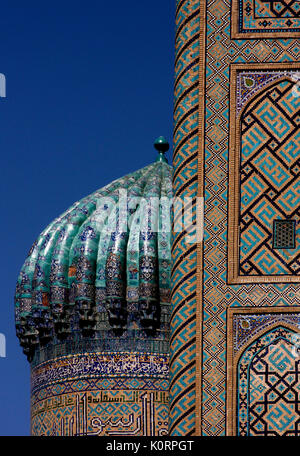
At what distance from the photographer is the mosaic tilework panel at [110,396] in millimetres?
13930

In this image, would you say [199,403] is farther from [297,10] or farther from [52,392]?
[52,392]

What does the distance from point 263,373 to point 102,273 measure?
638cm

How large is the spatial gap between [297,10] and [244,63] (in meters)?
0.43

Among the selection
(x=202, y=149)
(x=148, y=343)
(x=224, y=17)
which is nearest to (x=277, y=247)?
(x=202, y=149)

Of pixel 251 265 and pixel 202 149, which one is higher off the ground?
pixel 202 149

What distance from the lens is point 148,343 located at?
46.5ft

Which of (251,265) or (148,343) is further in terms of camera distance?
(148,343)

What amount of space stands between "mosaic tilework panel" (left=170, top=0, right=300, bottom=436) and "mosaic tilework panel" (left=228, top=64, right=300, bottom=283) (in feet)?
0.18

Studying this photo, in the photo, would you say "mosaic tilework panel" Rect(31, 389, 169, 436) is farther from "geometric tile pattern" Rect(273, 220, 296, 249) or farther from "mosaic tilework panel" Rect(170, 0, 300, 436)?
"geometric tile pattern" Rect(273, 220, 296, 249)

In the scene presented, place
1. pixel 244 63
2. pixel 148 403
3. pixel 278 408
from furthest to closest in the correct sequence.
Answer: pixel 148 403
pixel 244 63
pixel 278 408

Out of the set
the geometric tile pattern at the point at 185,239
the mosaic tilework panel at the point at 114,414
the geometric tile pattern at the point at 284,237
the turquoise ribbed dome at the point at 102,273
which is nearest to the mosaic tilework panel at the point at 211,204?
the geometric tile pattern at the point at 185,239

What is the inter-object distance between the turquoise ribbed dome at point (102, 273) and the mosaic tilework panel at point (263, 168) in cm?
570

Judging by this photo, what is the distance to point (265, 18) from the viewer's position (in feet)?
28.8

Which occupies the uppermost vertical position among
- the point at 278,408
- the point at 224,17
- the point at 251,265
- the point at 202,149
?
the point at 224,17
